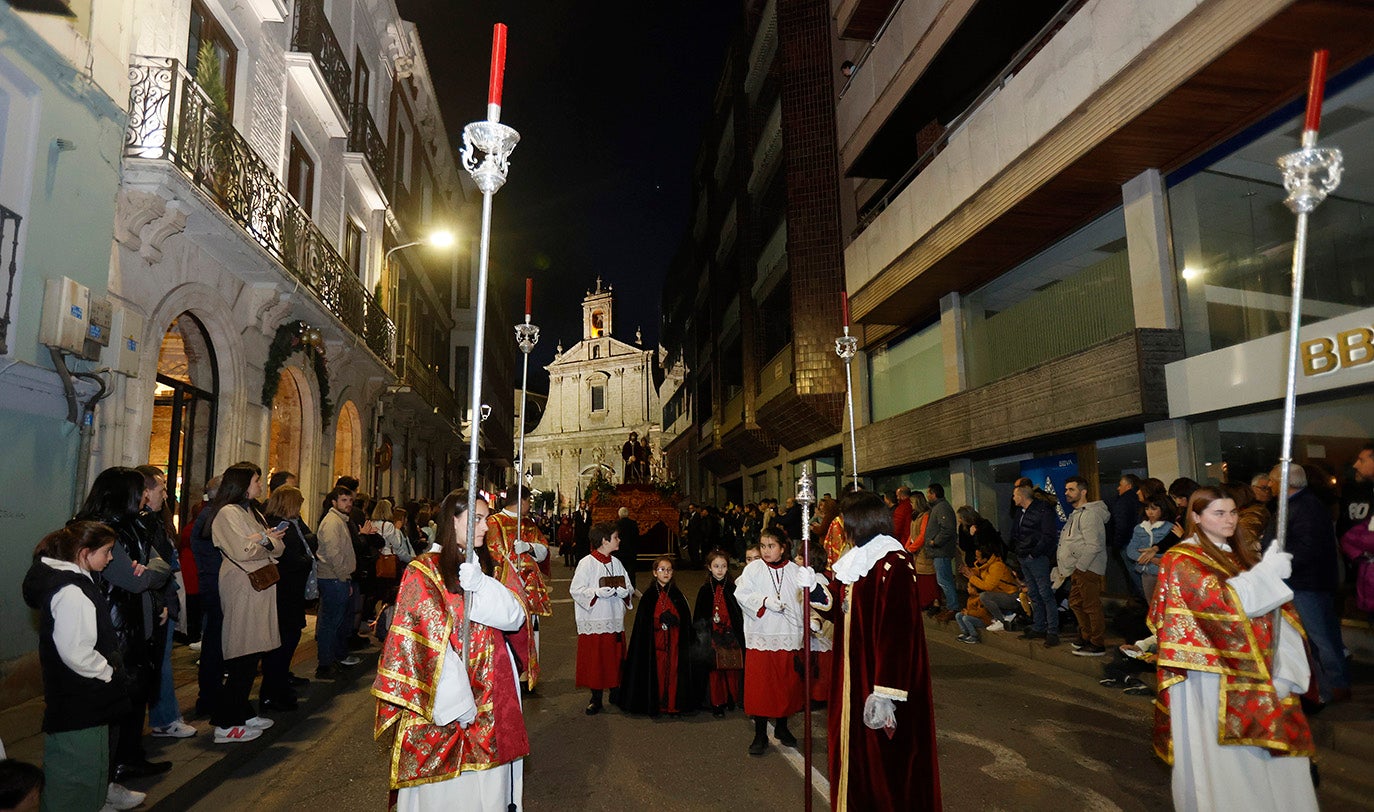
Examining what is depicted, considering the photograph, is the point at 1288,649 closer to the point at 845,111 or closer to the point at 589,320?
the point at 845,111

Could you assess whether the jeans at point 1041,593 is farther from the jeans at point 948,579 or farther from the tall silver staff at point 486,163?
the tall silver staff at point 486,163

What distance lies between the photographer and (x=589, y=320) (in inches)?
3349

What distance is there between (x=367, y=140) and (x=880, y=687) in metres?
17.4

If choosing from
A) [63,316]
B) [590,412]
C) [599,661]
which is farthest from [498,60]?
[590,412]

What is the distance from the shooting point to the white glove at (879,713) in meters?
3.84

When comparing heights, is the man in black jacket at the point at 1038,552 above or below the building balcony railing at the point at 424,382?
below

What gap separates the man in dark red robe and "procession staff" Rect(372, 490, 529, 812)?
1.66m

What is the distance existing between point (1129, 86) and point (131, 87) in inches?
452

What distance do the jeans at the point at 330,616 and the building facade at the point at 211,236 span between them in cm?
251

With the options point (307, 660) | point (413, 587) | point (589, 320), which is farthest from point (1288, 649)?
point (589, 320)

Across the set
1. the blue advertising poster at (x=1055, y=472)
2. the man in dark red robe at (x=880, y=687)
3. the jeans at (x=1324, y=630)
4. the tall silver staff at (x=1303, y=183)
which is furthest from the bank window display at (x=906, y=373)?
the man in dark red robe at (x=880, y=687)

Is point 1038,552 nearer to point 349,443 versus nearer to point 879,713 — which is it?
point 879,713

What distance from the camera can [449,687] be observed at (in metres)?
3.54

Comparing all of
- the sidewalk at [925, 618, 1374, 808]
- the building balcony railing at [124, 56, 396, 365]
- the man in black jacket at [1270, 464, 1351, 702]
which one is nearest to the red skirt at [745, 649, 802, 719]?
the sidewalk at [925, 618, 1374, 808]
